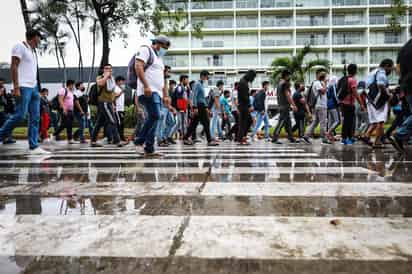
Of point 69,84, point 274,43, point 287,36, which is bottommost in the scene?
point 69,84

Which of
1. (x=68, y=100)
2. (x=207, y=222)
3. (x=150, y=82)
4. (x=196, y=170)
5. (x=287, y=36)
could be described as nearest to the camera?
(x=207, y=222)

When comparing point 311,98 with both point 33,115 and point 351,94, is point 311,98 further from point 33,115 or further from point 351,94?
point 33,115

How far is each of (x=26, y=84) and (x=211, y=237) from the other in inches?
207

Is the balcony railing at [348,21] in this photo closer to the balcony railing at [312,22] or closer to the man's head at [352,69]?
the balcony railing at [312,22]

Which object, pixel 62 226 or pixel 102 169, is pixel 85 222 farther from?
pixel 102 169

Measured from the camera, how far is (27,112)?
20.1 feet

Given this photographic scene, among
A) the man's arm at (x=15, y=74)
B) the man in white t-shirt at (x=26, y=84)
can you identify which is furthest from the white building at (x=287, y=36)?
the man's arm at (x=15, y=74)

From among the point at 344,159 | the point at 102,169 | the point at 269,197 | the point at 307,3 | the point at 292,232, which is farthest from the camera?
the point at 307,3

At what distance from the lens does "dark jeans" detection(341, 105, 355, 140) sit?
327 inches

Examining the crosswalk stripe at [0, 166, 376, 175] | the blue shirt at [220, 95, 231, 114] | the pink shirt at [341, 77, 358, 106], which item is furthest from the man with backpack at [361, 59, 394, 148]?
the blue shirt at [220, 95, 231, 114]

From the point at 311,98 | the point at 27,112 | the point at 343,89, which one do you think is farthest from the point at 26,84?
the point at 311,98

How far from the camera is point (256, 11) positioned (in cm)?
5366

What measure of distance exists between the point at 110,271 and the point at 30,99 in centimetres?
539

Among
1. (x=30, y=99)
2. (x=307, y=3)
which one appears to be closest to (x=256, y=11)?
(x=307, y=3)
